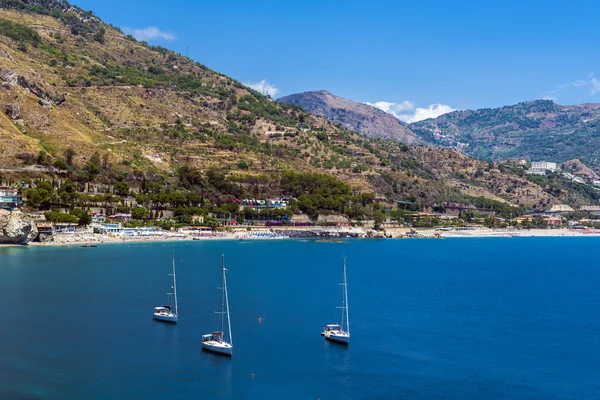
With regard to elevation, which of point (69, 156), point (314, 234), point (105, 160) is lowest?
point (314, 234)

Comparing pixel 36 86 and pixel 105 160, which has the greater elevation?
pixel 36 86

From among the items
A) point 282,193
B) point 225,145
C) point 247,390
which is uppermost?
point 225,145

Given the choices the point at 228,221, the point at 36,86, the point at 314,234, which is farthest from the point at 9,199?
the point at 314,234

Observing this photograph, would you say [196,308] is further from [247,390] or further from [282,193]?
[282,193]

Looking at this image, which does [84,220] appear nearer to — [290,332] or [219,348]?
[290,332]

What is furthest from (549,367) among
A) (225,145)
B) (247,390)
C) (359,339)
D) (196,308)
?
(225,145)

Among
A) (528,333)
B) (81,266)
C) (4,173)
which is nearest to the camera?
(528,333)

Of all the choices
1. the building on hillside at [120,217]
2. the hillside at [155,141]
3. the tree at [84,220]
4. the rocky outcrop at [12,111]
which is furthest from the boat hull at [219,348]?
the rocky outcrop at [12,111]

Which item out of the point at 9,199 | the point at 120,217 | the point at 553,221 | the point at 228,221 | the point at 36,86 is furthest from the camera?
the point at 553,221
